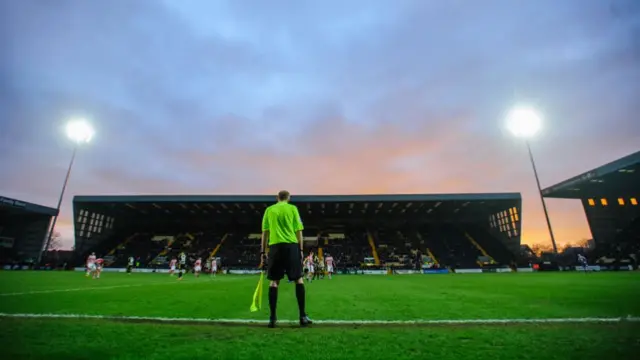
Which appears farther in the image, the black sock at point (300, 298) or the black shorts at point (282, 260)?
the black shorts at point (282, 260)

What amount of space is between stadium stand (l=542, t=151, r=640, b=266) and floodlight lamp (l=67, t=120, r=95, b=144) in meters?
52.6

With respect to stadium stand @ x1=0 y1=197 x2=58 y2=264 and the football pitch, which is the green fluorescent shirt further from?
stadium stand @ x1=0 y1=197 x2=58 y2=264

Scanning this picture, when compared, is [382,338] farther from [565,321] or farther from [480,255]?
[480,255]

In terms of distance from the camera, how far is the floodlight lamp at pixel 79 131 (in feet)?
111

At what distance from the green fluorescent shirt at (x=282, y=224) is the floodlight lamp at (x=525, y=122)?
3220 centimetres

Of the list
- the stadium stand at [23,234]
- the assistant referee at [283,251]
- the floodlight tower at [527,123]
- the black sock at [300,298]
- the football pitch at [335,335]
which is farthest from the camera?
the stadium stand at [23,234]

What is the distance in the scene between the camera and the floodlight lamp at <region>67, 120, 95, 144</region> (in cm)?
3378

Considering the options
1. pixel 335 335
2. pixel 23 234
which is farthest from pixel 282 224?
pixel 23 234

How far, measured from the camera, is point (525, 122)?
2984 centimetres

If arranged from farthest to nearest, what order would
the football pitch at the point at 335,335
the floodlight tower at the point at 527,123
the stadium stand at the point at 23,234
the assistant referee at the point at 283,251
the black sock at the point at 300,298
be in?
the stadium stand at the point at 23,234 < the floodlight tower at the point at 527,123 < the assistant referee at the point at 283,251 < the black sock at the point at 300,298 < the football pitch at the point at 335,335

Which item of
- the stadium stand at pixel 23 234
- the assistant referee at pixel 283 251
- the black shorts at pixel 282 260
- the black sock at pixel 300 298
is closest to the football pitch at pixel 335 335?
the black sock at pixel 300 298

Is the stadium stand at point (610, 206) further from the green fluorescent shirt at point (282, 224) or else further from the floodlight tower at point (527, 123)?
the green fluorescent shirt at point (282, 224)

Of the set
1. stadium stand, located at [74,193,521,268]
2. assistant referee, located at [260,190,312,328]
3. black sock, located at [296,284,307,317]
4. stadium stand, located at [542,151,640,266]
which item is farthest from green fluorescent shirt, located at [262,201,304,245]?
stadium stand, located at [542,151,640,266]

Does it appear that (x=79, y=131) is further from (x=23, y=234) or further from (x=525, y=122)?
(x=525, y=122)
